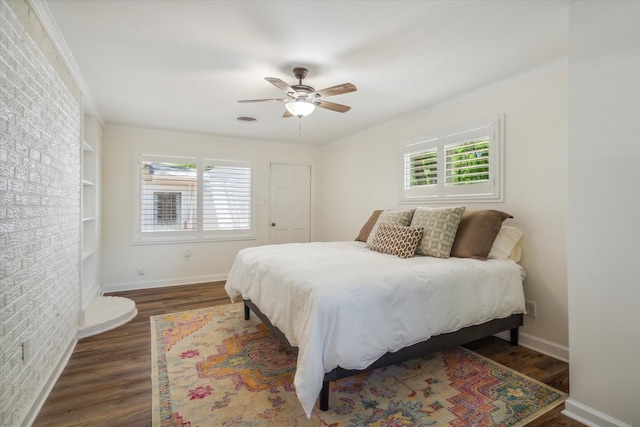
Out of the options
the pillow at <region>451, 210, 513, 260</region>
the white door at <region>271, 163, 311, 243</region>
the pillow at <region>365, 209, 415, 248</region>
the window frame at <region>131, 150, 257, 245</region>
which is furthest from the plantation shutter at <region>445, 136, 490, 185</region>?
the window frame at <region>131, 150, 257, 245</region>

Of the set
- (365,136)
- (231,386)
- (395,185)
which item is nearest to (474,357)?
(231,386)

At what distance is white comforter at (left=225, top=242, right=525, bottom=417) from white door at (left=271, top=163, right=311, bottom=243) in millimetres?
2766

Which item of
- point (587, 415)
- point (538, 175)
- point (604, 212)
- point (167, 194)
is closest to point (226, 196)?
point (167, 194)

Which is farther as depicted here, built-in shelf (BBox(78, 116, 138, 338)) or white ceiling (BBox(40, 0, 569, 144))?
built-in shelf (BBox(78, 116, 138, 338))

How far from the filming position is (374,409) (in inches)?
72.3

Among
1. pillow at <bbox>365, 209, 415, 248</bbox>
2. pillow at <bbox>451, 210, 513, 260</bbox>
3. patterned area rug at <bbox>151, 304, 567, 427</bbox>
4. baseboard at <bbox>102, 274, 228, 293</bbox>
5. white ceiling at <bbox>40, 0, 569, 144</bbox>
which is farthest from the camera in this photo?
baseboard at <bbox>102, 274, 228, 293</bbox>

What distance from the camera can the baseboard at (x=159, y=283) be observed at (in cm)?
437

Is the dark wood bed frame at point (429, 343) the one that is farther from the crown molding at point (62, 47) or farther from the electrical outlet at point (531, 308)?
the crown molding at point (62, 47)

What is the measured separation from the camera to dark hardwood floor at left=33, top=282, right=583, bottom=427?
69.1 inches

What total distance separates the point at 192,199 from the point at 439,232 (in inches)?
146

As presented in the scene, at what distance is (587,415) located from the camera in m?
1.72

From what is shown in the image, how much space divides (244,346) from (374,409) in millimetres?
1265

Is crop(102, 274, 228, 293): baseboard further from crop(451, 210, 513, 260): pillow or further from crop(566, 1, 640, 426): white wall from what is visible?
crop(566, 1, 640, 426): white wall

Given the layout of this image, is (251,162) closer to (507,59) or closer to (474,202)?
(474,202)
